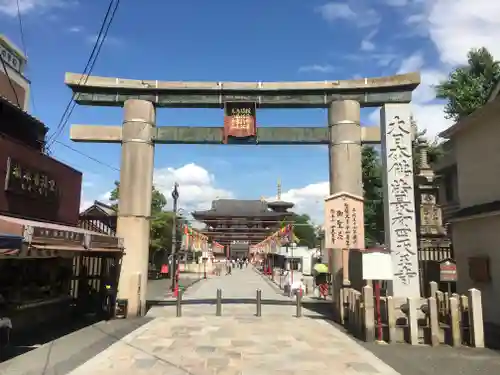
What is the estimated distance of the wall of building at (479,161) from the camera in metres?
14.1

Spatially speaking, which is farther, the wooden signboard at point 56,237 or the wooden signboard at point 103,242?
the wooden signboard at point 103,242

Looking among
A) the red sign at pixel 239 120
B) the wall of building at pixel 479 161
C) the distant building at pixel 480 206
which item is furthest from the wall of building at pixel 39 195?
the wall of building at pixel 479 161

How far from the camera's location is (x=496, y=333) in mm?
11570

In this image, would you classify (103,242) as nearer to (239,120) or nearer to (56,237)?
(56,237)

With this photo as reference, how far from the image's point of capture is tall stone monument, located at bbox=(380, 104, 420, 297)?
12.3 meters

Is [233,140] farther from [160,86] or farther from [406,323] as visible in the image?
[406,323]

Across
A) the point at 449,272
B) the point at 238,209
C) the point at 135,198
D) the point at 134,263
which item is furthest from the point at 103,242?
the point at 238,209

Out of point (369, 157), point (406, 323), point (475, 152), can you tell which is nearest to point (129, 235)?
point (406, 323)

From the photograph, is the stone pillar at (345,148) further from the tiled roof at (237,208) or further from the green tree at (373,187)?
the tiled roof at (237,208)

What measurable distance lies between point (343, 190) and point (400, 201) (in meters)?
2.86

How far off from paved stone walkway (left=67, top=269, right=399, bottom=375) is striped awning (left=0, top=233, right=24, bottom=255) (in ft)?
8.28

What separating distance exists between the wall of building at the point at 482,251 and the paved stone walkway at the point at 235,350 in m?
5.12

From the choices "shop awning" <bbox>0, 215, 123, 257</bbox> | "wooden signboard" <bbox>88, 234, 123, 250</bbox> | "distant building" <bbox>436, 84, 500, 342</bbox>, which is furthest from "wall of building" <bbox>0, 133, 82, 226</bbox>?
"distant building" <bbox>436, 84, 500, 342</bbox>

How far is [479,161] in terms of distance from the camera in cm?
1505
